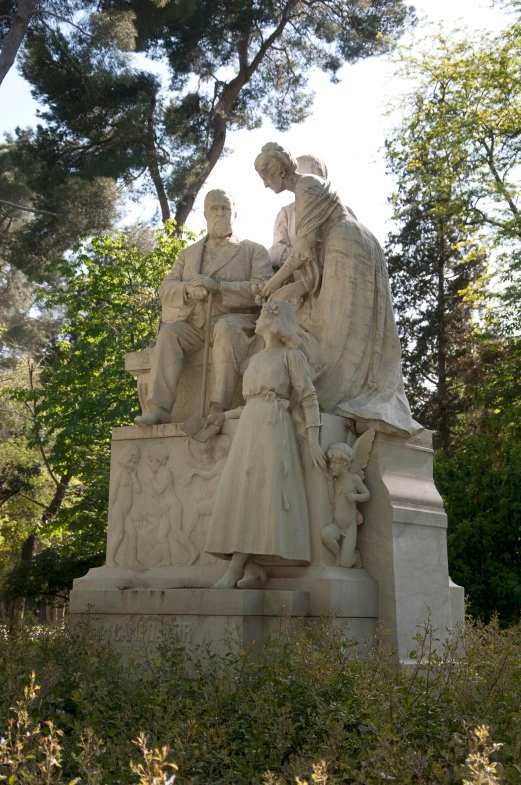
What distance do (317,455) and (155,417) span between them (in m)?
1.57

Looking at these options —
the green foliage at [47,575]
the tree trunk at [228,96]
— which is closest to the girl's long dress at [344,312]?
the green foliage at [47,575]

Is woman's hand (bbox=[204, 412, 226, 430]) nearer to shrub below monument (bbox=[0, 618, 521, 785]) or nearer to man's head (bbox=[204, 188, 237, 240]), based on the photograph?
man's head (bbox=[204, 188, 237, 240])

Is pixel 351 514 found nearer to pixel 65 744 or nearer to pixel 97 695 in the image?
pixel 97 695

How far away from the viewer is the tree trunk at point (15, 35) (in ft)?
49.4

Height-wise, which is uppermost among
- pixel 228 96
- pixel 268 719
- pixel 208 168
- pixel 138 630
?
pixel 228 96

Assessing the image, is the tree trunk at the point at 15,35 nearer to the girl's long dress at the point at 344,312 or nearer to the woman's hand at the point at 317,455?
the girl's long dress at the point at 344,312

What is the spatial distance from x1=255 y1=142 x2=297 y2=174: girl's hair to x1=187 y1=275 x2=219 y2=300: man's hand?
1.00 m

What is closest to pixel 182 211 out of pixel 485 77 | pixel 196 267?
pixel 485 77

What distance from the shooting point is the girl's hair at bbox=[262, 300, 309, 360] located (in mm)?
7336

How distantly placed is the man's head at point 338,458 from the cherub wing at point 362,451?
228 mm

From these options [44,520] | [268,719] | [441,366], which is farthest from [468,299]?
[268,719]

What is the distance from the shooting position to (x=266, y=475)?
6.94 m

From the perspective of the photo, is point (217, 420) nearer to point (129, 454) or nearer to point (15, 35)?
point (129, 454)

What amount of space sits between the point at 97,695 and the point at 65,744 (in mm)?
668
